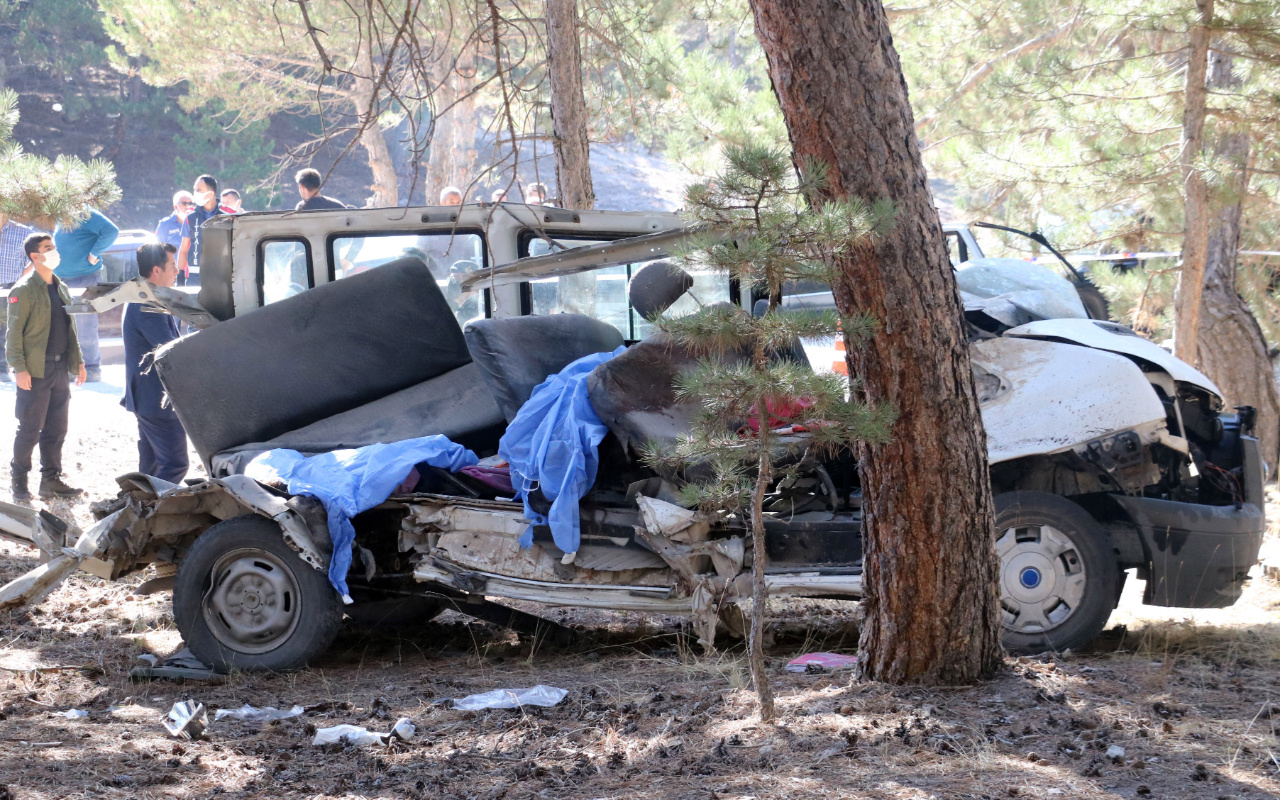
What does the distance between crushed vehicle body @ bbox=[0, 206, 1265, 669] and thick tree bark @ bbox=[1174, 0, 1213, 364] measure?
298 centimetres

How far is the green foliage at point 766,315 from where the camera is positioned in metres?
3.38

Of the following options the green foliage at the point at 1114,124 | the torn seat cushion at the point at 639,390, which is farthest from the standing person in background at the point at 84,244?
the green foliage at the point at 1114,124

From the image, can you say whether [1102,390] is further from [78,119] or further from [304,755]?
[78,119]

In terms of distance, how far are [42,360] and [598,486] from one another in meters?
5.79

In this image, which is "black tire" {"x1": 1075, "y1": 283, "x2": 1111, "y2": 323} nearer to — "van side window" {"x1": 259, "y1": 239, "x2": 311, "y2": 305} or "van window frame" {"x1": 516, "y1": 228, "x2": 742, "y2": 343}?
"van window frame" {"x1": 516, "y1": 228, "x2": 742, "y2": 343}

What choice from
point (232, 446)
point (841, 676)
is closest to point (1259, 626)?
point (841, 676)

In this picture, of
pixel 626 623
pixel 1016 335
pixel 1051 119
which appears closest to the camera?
pixel 1016 335

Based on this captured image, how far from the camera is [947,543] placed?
390 cm

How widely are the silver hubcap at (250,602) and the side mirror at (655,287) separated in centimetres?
209

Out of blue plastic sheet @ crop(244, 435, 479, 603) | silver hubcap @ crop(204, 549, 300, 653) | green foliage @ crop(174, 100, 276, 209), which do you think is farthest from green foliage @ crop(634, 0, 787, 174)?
green foliage @ crop(174, 100, 276, 209)

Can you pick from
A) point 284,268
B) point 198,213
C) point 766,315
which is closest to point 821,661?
point 766,315

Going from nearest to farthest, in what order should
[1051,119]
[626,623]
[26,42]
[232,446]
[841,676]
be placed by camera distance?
1. [841,676]
2. [232,446]
3. [626,623]
4. [1051,119]
5. [26,42]

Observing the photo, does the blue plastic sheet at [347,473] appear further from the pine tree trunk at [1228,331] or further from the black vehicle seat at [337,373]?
the pine tree trunk at [1228,331]

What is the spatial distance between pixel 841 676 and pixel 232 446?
3117 millimetres
